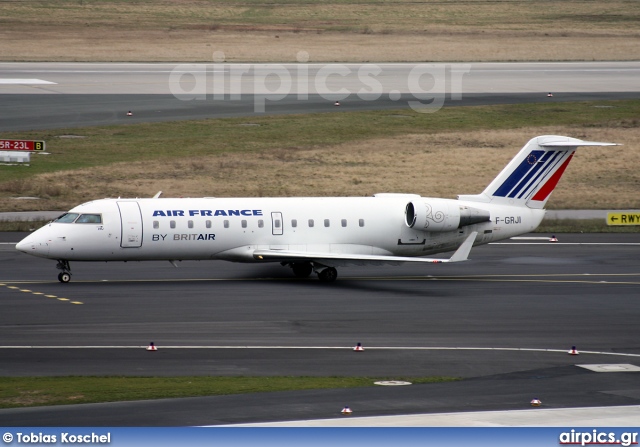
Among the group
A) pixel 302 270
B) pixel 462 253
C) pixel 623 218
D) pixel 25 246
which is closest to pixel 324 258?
pixel 302 270

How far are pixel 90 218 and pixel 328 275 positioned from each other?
889cm

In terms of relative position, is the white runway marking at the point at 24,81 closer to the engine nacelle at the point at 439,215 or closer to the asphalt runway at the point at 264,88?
the asphalt runway at the point at 264,88

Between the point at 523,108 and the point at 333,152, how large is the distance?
1777 cm

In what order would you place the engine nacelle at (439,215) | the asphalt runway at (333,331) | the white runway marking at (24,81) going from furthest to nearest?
the white runway marking at (24,81)
the engine nacelle at (439,215)
the asphalt runway at (333,331)

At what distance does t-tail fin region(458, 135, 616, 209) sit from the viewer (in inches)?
1647

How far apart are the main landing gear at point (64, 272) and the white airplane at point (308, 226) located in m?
0.04

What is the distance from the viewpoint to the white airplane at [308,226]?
125 feet

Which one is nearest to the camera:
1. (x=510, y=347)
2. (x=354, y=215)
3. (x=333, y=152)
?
(x=510, y=347)

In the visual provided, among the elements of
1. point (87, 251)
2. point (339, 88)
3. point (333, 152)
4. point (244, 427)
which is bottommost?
point (244, 427)

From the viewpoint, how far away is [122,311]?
111ft

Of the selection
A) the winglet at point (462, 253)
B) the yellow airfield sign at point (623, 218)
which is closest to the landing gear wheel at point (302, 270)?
the winglet at point (462, 253)

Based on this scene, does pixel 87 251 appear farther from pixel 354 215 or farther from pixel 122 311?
pixel 354 215

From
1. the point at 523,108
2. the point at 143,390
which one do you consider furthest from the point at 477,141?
the point at 143,390

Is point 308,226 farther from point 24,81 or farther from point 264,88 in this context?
point 24,81
